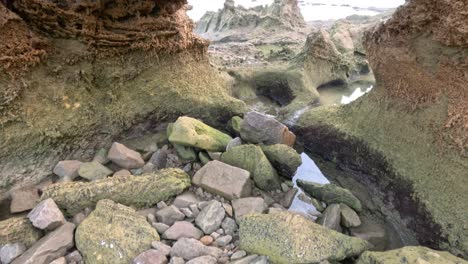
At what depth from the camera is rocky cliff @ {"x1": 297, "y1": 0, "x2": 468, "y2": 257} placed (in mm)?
2750

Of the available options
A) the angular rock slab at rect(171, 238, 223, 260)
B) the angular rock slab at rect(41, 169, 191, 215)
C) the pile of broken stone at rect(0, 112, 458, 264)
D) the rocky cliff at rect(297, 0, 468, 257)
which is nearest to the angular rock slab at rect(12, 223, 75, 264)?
the pile of broken stone at rect(0, 112, 458, 264)

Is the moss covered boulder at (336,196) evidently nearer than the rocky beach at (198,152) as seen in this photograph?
No

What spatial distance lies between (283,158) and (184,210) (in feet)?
3.54

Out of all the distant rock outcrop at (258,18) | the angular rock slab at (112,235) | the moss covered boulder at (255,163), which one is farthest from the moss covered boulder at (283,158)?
the distant rock outcrop at (258,18)

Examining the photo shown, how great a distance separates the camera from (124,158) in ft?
10.2

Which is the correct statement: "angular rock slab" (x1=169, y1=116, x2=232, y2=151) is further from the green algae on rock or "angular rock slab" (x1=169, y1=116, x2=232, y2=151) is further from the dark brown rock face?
the dark brown rock face

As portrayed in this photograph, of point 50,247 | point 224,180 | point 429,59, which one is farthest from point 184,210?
point 429,59

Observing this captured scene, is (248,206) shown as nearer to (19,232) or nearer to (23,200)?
(19,232)

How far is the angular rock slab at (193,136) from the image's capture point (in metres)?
3.28

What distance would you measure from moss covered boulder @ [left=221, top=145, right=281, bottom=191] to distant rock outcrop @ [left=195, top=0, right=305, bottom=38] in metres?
7.68

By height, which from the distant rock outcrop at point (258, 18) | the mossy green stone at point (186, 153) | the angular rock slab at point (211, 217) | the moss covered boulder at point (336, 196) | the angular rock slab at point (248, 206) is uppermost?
the distant rock outcrop at point (258, 18)

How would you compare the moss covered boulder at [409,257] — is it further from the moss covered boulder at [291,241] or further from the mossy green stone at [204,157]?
the mossy green stone at [204,157]

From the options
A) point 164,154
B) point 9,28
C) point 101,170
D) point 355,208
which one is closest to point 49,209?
point 101,170

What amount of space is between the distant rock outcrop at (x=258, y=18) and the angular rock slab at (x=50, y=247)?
29.1 feet
